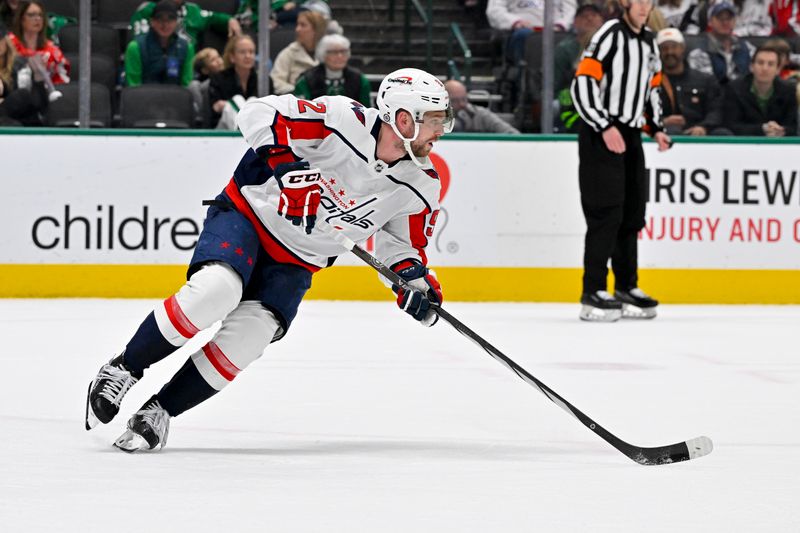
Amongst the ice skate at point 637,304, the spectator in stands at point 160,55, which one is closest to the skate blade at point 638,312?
the ice skate at point 637,304

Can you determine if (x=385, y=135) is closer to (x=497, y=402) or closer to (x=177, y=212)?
(x=497, y=402)

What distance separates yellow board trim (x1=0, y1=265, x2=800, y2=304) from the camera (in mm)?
7188

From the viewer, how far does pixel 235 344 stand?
3168 millimetres

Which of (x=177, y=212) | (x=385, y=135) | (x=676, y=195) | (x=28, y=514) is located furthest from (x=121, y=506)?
(x=676, y=195)

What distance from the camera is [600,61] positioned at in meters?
6.36

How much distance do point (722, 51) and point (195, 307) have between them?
211 inches

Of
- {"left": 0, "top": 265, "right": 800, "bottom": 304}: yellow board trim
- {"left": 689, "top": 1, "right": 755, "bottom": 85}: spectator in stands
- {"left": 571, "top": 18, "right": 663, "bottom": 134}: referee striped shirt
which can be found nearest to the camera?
{"left": 571, "top": 18, "right": 663, "bottom": 134}: referee striped shirt

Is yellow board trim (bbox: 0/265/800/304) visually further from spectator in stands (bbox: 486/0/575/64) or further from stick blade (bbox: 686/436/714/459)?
stick blade (bbox: 686/436/714/459)

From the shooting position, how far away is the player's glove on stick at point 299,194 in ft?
10.4

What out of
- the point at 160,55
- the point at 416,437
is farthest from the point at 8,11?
the point at 416,437

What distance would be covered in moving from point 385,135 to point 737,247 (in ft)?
14.6

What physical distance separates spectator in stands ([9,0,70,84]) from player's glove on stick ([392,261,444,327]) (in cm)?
437

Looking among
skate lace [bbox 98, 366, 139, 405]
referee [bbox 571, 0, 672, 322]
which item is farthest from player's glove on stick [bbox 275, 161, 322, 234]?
referee [bbox 571, 0, 672, 322]

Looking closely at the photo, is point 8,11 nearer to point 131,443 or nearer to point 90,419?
point 90,419
